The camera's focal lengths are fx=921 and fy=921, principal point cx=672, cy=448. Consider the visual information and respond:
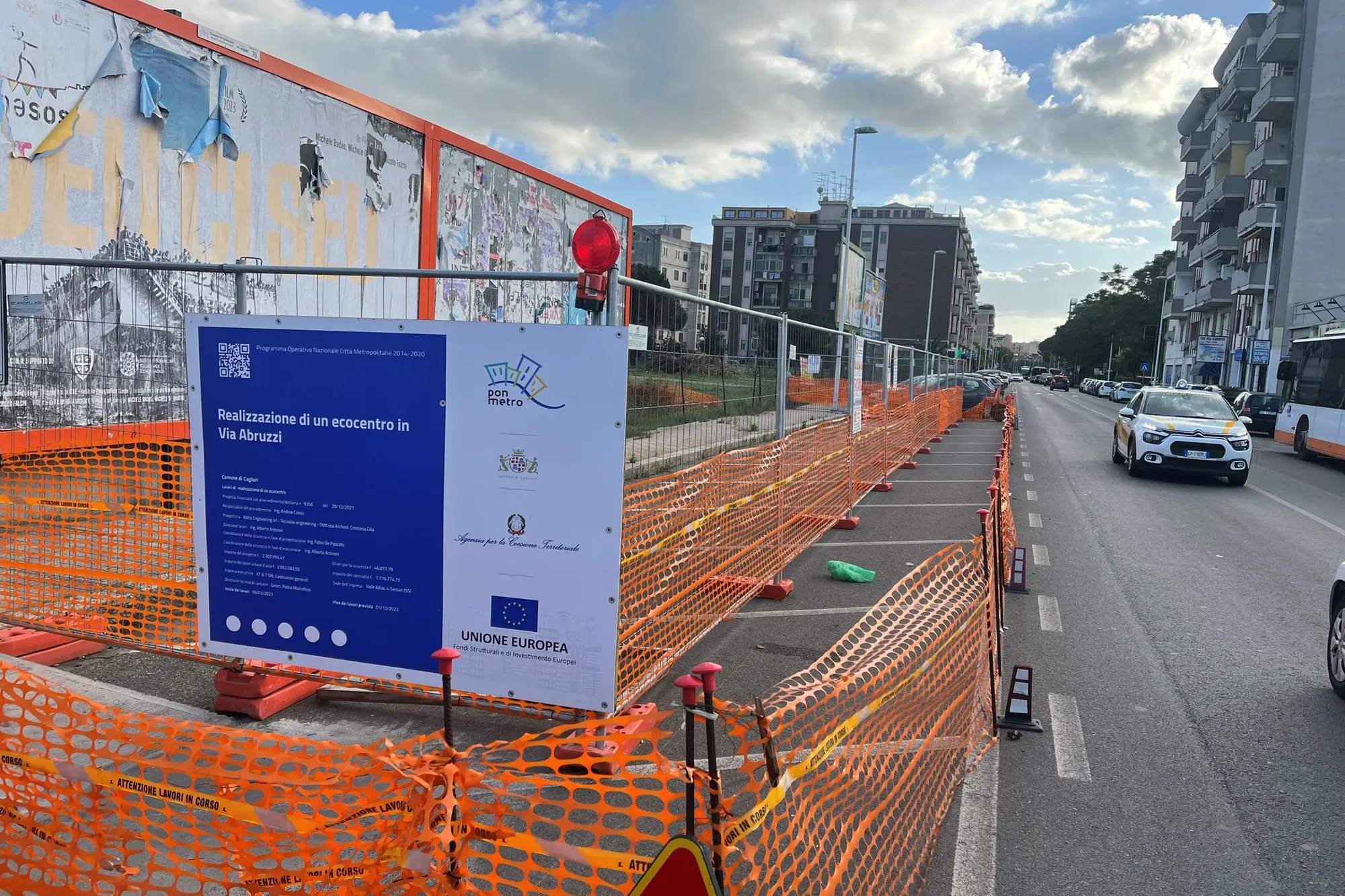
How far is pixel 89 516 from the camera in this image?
5793 mm

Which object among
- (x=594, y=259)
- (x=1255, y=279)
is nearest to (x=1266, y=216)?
(x=1255, y=279)

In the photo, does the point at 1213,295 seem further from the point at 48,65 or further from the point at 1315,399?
the point at 48,65

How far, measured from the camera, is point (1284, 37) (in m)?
52.1

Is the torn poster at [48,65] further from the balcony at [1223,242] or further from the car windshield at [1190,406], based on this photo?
the balcony at [1223,242]

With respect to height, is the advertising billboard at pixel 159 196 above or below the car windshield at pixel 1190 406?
above

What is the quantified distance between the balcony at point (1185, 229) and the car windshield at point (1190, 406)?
230 feet

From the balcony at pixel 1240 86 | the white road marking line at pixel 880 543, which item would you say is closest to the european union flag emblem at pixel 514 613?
the white road marking line at pixel 880 543

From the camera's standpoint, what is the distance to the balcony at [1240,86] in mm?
60406

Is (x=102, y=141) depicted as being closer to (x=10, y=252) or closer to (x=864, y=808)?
(x=10, y=252)

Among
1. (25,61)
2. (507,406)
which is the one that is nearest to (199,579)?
(507,406)

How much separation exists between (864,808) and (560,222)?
609 inches

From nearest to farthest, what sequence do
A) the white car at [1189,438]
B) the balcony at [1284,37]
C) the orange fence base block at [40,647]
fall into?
the orange fence base block at [40,647] → the white car at [1189,438] → the balcony at [1284,37]

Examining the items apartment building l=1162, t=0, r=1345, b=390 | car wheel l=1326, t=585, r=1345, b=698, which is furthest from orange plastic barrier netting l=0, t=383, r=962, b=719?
apartment building l=1162, t=0, r=1345, b=390

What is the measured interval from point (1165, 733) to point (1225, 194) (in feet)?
229
